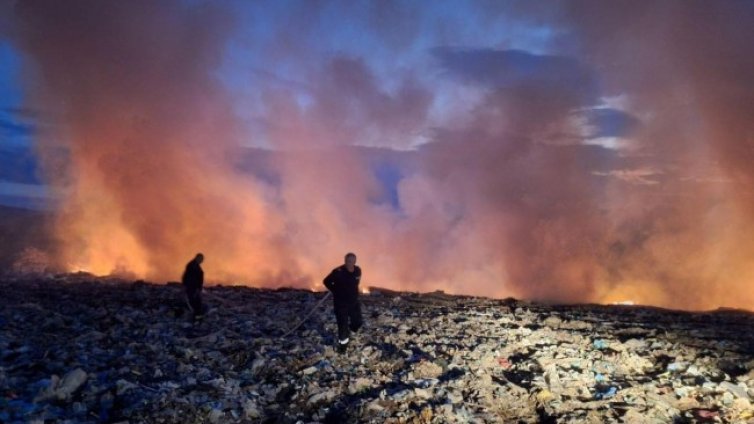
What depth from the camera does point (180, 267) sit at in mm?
23219

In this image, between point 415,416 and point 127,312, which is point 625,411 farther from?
point 127,312

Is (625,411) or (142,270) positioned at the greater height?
(142,270)

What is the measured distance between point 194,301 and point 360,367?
4395mm

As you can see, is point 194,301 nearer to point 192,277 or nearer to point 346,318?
point 192,277

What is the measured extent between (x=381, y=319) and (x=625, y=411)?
5515 mm

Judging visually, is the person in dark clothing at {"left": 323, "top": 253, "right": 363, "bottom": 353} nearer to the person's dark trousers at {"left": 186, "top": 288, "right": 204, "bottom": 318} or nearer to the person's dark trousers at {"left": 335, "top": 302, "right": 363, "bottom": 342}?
the person's dark trousers at {"left": 335, "top": 302, "right": 363, "bottom": 342}

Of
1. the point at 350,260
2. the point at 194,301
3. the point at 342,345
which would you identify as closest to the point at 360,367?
the point at 342,345

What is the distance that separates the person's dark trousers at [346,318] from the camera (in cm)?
759

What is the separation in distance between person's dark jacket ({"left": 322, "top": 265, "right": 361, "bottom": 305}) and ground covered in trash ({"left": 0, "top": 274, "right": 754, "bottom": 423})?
839mm

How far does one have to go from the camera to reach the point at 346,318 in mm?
7645

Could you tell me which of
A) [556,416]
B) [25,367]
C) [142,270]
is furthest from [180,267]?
[556,416]

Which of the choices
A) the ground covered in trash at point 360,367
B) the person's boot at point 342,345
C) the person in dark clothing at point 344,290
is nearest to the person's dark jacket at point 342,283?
the person in dark clothing at point 344,290

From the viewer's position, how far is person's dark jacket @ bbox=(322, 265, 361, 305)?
766 cm

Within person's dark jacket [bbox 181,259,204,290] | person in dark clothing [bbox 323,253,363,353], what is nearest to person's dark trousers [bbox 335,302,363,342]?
person in dark clothing [bbox 323,253,363,353]
